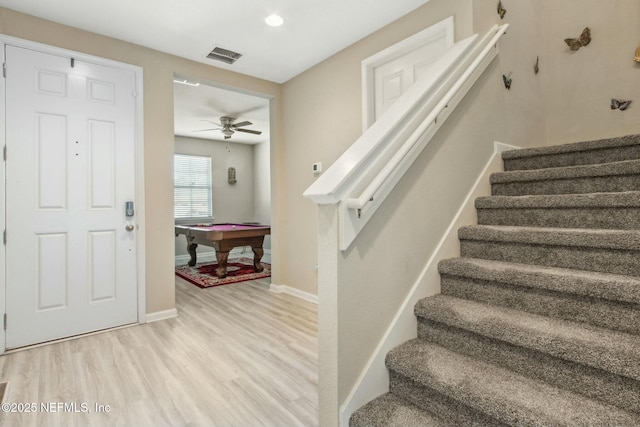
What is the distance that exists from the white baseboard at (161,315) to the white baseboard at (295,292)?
123 centimetres

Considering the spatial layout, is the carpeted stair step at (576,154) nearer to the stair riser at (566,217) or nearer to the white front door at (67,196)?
the stair riser at (566,217)

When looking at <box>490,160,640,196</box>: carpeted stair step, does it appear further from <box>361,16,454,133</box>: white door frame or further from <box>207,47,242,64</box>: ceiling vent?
<box>207,47,242,64</box>: ceiling vent

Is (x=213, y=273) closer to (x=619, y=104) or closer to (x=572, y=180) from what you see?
(x=572, y=180)

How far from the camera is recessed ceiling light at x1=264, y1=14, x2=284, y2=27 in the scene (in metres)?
2.65

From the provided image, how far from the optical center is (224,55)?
3275mm

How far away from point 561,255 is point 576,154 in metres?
0.92

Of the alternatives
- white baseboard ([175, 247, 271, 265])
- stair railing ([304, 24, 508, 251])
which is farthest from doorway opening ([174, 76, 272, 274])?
stair railing ([304, 24, 508, 251])

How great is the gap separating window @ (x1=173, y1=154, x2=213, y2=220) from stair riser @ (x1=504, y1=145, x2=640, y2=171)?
5987 millimetres

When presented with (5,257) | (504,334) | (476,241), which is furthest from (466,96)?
(5,257)

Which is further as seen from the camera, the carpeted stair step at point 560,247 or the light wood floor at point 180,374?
the light wood floor at point 180,374

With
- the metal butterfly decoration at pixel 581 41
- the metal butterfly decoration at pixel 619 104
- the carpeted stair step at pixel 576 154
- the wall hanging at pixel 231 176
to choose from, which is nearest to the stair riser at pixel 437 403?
the carpeted stair step at pixel 576 154

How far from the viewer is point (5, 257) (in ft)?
8.02

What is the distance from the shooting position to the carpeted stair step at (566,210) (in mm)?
1450

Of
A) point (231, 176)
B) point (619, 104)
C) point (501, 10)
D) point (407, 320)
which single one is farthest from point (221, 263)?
point (619, 104)
